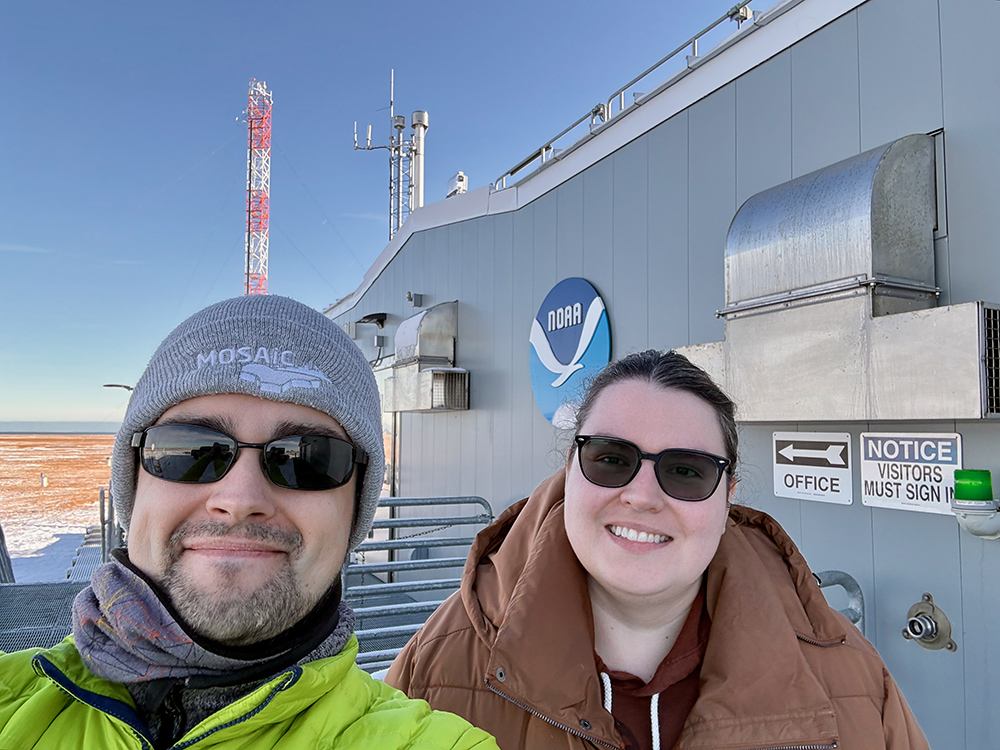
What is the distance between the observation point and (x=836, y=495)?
293 centimetres

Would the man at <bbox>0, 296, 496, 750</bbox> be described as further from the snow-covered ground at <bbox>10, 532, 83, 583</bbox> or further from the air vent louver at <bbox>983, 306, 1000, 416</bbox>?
the snow-covered ground at <bbox>10, 532, 83, 583</bbox>

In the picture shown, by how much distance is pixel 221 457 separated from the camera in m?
1.17

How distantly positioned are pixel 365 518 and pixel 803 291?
2.15m

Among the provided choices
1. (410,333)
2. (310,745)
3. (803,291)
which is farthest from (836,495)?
(410,333)

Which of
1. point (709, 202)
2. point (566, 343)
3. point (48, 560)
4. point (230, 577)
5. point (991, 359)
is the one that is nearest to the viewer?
point (230, 577)

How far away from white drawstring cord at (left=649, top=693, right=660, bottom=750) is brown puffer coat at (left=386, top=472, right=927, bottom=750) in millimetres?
74

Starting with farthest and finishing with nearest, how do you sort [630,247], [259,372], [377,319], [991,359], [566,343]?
[377,319]
[566,343]
[630,247]
[991,359]
[259,372]

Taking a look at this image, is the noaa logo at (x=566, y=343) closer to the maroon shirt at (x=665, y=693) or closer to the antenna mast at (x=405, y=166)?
the maroon shirt at (x=665, y=693)

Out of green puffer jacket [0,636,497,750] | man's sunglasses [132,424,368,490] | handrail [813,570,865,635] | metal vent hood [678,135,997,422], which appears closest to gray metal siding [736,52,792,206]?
metal vent hood [678,135,997,422]

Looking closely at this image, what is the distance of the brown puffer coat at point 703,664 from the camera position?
4.42 feet

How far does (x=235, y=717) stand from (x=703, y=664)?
1021mm

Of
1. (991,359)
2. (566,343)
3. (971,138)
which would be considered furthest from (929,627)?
(566,343)

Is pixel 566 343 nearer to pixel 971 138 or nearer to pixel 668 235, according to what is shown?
pixel 668 235

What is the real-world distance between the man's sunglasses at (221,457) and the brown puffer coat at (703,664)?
23.4 inches
